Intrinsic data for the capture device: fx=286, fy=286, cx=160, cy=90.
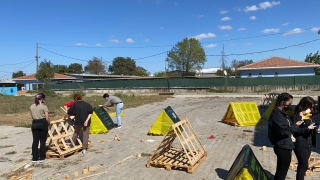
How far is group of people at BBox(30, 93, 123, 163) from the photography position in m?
7.05

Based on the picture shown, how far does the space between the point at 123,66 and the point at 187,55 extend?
27.0 m

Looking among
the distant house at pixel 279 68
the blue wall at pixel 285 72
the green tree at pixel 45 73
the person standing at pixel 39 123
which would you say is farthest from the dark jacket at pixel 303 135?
the blue wall at pixel 285 72

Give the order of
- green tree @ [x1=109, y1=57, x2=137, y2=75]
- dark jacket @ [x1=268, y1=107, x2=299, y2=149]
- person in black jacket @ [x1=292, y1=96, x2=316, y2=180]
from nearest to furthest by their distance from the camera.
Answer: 1. dark jacket @ [x1=268, y1=107, x2=299, y2=149]
2. person in black jacket @ [x1=292, y1=96, x2=316, y2=180]
3. green tree @ [x1=109, y1=57, x2=137, y2=75]

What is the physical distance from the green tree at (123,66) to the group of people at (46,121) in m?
78.4

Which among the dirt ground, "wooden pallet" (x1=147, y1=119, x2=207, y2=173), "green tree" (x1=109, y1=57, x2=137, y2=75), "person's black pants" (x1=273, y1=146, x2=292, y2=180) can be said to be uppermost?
"green tree" (x1=109, y1=57, x2=137, y2=75)

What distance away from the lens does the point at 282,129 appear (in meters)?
4.24

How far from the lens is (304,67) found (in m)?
42.9

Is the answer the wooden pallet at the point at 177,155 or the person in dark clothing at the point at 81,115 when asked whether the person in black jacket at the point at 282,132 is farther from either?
the person in dark clothing at the point at 81,115

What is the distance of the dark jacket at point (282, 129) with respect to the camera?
167 inches

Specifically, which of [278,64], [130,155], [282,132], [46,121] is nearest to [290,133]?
[282,132]

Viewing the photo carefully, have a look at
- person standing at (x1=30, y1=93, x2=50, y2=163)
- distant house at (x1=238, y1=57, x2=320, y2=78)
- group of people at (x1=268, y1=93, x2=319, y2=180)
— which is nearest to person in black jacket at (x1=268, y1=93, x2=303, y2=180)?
group of people at (x1=268, y1=93, x2=319, y2=180)

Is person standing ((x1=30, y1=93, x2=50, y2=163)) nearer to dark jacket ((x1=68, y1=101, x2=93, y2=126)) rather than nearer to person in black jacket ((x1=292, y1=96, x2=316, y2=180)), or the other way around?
dark jacket ((x1=68, y1=101, x2=93, y2=126))

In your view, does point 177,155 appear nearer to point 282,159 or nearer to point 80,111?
point 80,111

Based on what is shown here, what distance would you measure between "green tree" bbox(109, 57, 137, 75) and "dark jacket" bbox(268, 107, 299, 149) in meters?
82.3
